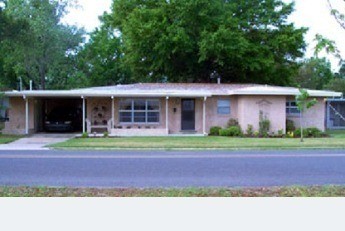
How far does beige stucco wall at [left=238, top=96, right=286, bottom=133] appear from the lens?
2570 cm

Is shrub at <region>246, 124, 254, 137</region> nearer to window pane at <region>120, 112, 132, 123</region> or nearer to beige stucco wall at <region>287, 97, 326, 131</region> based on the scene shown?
beige stucco wall at <region>287, 97, 326, 131</region>

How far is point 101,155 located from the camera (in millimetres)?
15922

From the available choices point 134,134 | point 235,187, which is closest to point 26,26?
point 134,134

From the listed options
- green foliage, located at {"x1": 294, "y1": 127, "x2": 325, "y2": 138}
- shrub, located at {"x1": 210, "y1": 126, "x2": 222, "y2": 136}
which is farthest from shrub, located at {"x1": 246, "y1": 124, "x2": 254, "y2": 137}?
green foliage, located at {"x1": 294, "y1": 127, "x2": 325, "y2": 138}

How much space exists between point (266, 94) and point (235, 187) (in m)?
17.1

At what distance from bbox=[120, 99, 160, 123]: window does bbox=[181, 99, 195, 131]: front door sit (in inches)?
65.1

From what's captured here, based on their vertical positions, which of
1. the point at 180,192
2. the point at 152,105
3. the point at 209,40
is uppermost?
the point at 209,40

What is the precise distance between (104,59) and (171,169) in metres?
36.0

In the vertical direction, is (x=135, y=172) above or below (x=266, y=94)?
below

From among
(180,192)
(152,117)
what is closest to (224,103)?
(152,117)

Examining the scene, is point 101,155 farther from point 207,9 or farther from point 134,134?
point 207,9

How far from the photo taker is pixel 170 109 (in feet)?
88.6

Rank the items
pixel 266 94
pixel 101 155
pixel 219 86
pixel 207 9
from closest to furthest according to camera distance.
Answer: pixel 101 155, pixel 266 94, pixel 219 86, pixel 207 9

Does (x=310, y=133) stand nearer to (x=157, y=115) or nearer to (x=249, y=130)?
(x=249, y=130)
